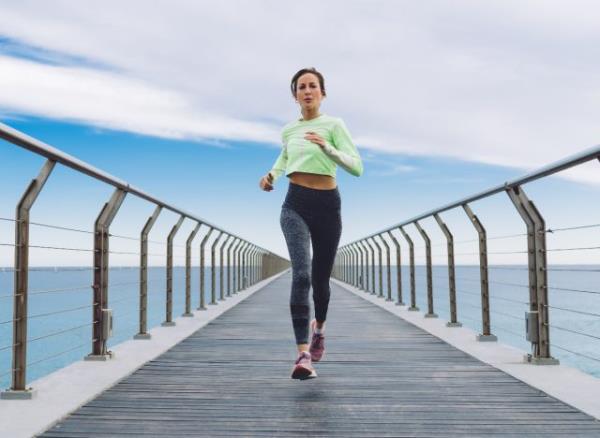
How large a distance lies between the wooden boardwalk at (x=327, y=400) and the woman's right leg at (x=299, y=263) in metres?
0.26

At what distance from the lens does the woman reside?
3041 millimetres

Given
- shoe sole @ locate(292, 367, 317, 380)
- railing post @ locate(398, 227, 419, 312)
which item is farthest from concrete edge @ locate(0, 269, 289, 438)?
railing post @ locate(398, 227, 419, 312)

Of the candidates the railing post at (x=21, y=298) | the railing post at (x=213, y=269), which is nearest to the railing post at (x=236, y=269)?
the railing post at (x=213, y=269)

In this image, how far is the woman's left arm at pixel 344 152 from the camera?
115 inches

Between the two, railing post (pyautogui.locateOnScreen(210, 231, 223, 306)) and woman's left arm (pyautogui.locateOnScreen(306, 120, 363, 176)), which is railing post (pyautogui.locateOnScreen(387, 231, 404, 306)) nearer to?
railing post (pyautogui.locateOnScreen(210, 231, 223, 306))

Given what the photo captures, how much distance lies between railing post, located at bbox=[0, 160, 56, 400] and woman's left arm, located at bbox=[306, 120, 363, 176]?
127 cm

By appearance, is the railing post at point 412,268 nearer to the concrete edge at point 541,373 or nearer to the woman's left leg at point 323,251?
the concrete edge at point 541,373

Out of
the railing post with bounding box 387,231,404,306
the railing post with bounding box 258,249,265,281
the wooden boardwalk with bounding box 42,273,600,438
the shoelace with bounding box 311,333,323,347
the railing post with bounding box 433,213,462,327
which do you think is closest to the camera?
the wooden boardwalk with bounding box 42,273,600,438

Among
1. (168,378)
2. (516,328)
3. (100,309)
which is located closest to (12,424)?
(168,378)

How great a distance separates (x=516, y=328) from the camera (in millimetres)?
43781

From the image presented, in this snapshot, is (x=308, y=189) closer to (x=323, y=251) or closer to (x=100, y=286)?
→ (x=323, y=251)

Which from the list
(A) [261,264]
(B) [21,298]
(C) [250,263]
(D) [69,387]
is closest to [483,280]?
(D) [69,387]

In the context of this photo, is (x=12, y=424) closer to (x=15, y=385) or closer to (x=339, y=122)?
(x=15, y=385)

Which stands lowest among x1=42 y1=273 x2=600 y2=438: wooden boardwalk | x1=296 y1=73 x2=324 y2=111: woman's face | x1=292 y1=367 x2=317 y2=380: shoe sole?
x1=42 y1=273 x2=600 y2=438: wooden boardwalk
